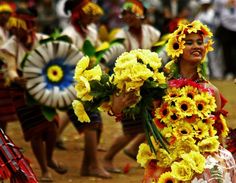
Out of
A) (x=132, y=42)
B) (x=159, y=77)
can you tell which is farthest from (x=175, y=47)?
(x=132, y=42)

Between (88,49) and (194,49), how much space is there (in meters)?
2.88

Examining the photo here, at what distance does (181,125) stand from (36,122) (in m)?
3.29

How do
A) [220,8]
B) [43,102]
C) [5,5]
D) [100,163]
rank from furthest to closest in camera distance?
[220,8] → [5,5] → [100,163] → [43,102]

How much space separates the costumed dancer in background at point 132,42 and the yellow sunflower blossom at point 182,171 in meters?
3.60

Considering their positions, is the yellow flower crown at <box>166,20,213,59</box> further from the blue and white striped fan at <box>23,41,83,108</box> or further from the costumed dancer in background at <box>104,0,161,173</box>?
the costumed dancer in background at <box>104,0,161,173</box>

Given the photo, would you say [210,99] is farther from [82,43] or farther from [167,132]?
[82,43]

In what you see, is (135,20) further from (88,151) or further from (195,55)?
(195,55)

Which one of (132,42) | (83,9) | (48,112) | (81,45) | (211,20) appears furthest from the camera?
(211,20)

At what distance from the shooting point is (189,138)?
20.6ft

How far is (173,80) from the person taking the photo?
6477 mm

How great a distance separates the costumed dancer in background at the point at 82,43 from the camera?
31.0ft

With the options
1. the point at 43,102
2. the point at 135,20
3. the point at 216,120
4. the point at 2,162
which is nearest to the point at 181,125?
the point at 216,120

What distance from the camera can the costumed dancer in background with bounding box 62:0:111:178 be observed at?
9.45 metres

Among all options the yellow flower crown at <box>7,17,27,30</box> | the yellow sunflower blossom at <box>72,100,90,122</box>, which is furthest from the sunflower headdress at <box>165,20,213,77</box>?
the yellow flower crown at <box>7,17,27,30</box>
